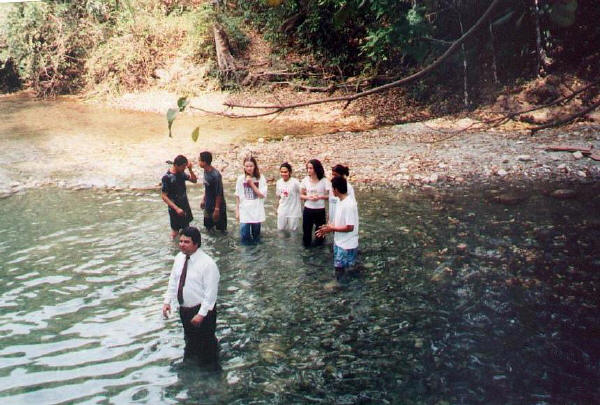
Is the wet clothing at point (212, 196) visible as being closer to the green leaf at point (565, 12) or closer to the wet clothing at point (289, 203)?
the wet clothing at point (289, 203)

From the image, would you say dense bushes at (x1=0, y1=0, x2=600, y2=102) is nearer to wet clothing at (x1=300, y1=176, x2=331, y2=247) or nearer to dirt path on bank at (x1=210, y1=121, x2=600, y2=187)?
dirt path on bank at (x1=210, y1=121, x2=600, y2=187)

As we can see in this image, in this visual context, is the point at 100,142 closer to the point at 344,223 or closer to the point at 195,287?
the point at 344,223

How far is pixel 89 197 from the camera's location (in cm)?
1359

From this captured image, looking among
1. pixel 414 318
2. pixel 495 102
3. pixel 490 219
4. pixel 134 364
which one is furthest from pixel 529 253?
pixel 495 102

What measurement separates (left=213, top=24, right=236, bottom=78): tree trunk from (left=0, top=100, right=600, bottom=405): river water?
13251 millimetres

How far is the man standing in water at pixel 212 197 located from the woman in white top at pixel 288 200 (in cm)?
110

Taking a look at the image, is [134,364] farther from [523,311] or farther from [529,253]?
[529,253]

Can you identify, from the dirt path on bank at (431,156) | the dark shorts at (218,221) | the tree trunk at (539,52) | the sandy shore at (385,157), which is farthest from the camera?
the tree trunk at (539,52)

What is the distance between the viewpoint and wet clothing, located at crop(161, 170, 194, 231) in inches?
376

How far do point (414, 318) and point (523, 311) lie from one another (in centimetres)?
145

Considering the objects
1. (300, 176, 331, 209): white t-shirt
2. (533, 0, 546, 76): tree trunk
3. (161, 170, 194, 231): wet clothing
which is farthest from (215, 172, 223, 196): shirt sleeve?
(533, 0, 546, 76): tree trunk

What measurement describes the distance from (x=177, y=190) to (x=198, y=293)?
167 inches

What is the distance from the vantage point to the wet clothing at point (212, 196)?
32.0ft

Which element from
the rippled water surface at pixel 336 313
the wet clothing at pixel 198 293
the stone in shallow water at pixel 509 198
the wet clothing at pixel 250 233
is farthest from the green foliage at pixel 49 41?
the wet clothing at pixel 198 293
